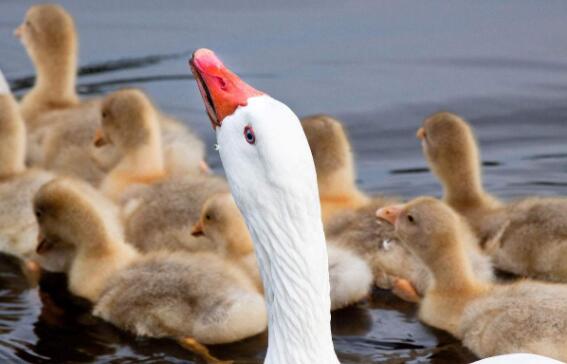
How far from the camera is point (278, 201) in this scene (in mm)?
4562

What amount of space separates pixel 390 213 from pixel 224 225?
2.63 ft

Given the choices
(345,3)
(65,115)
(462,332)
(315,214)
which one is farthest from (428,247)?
(345,3)

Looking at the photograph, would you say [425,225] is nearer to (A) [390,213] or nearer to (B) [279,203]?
(A) [390,213]

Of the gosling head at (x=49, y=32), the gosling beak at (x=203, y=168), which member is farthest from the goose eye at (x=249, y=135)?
the gosling head at (x=49, y=32)

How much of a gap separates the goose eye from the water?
114 inches

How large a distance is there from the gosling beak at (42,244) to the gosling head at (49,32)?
222cm

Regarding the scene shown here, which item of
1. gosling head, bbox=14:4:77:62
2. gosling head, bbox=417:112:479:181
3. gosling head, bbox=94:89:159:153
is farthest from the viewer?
gosling head, bbox=14:4:77:62

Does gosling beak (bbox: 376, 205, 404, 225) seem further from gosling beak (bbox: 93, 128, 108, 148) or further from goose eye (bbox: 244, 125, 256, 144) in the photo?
goose eye (bbox: 244, 125, 256, 144)

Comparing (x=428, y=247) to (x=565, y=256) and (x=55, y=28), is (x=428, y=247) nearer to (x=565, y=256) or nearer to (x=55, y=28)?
(x=565, y=256)

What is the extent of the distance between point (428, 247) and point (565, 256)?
641 millimetres

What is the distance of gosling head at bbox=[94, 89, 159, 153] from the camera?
8.22 metres

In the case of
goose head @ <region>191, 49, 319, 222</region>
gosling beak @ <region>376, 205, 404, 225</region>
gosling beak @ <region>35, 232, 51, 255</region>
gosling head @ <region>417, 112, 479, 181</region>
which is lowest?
gosling beak @ <region>35, 232, 51, 255</region>

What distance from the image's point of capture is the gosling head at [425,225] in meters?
6.86

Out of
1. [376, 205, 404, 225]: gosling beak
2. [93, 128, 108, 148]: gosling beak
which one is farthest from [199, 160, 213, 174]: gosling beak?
[376, 205, 404, 225]: gosling beak
